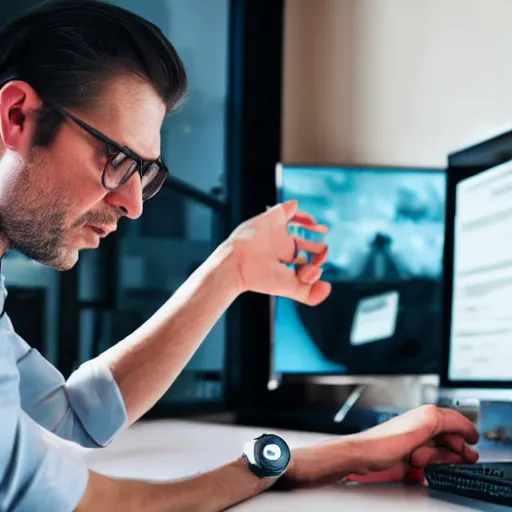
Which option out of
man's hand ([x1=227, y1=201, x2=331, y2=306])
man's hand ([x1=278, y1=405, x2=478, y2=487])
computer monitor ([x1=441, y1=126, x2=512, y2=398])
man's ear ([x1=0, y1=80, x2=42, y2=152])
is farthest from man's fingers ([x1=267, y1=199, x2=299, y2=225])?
man's ear ([x1=0, y1=80, x2=42, y2=152])

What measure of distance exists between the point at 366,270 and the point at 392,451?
842 mm

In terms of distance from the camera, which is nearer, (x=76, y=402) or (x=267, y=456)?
(x=267, y=456)

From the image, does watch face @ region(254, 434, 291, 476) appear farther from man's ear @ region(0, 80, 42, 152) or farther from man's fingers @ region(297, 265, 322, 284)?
man's ear @ region(0, 80, 42, 152)

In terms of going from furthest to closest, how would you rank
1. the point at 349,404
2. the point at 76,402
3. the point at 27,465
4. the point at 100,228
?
the point at 349,404, the point at 76,402, the point at 100,228, the point at 27,465

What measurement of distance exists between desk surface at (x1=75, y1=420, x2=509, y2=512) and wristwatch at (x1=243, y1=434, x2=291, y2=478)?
30 millimetres

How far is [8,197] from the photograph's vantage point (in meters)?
0.77

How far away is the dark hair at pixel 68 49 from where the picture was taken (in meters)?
0.76

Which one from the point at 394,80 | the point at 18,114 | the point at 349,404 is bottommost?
the point at 349,404

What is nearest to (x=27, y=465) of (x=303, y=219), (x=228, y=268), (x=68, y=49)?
(x=68, y=49)

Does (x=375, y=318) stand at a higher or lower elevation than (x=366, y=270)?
lower

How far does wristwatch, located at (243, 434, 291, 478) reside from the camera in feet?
2.98

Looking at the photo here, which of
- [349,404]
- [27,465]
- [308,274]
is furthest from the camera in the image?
[349,404]

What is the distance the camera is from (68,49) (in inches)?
30.6

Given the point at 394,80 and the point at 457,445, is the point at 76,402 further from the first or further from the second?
the point at 394,80
